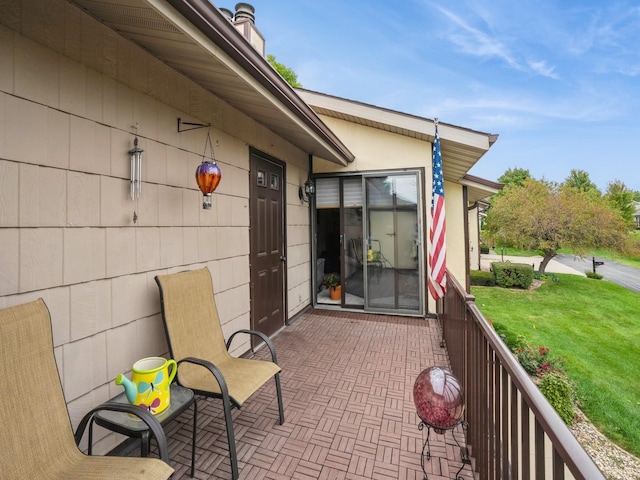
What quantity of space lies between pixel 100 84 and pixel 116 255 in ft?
3.60

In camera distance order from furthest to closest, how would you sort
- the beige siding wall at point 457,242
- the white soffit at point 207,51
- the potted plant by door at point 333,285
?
1. the beige siding wall at point 457,242
2. the potted plant by door at point 333,285
3. the white soffit at point 207,51

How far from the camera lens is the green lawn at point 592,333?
4.13 meters

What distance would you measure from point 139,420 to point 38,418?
446mm

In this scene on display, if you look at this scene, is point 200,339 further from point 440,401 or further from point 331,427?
point 440,401

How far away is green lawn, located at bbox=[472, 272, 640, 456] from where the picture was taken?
4.13 m

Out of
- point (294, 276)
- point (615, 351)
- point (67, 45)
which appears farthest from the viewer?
point (615, 351)

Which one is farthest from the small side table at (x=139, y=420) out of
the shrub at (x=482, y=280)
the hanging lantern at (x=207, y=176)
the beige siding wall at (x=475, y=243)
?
the beige siding wall at (x=475, y=243)

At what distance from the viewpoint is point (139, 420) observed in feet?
5.49

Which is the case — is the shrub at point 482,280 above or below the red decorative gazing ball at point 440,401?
below

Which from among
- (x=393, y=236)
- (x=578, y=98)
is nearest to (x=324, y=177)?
(x=393, y=236)

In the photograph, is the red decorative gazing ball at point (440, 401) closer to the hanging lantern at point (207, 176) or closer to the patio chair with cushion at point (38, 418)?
the patio chair with cushion at point (38, 418)

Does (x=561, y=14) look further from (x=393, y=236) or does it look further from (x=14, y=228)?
(x=14, y=228)

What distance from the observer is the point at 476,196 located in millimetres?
8617

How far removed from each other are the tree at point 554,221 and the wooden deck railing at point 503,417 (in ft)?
40.0
